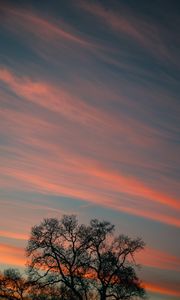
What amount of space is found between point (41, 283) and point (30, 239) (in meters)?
4.34

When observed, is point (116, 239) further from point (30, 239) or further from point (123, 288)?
point (30, 239)

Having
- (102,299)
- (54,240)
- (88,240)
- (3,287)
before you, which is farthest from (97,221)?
(3,287)

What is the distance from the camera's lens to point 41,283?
38.1 meters

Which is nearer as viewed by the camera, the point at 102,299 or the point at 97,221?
the point at 102,299

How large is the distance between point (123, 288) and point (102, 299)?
250cm

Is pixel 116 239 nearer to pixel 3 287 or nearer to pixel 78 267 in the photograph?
pixel 78 267

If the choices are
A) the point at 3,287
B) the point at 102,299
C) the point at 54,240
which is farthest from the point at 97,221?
the point at 3,287

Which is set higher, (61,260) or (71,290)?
(61,260)

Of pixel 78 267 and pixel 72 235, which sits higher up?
pixel 72 235

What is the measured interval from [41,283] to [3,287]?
4108mm

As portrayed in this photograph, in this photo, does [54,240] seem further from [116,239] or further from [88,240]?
[116,239]

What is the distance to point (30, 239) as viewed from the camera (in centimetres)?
3919

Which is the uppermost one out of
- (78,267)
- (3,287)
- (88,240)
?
(88,240)

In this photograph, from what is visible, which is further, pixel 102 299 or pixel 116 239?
pixel 116 239
